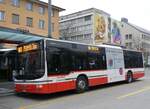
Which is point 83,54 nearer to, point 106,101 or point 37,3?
point 106,101

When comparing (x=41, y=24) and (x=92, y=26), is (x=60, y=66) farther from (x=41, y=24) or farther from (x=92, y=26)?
(x=92, y=26)

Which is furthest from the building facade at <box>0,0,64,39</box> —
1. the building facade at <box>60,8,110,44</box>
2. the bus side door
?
the building facade at <box>60,8,110,44</box>

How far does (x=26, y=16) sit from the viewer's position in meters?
49.4

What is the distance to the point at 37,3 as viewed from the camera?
168 ft

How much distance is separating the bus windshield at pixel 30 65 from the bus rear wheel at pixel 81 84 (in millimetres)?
2867

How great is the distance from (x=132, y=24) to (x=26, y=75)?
96.8 m

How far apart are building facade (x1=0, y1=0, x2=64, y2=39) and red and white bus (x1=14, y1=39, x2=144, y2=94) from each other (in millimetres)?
28663

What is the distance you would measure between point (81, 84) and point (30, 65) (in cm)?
335

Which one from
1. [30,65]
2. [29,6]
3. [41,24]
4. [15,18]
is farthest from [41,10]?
[30,65]

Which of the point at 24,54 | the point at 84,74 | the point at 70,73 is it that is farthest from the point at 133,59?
the point at 24,54

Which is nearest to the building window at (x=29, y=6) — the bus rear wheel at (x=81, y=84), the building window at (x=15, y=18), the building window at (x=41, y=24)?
the building window at (x=15, y=18)

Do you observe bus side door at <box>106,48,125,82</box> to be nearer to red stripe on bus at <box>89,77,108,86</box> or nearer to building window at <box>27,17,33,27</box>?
red stripe on bus at <box>89,77,108,86</box>

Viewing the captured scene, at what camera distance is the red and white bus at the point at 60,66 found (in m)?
12.8

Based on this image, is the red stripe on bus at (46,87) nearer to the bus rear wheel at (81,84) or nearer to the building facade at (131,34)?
the bus rear wheel at (81,84)
